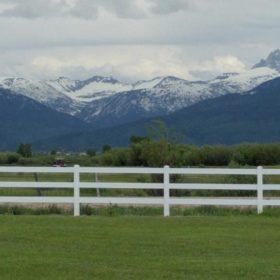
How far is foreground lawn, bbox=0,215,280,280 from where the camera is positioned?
45.6ft

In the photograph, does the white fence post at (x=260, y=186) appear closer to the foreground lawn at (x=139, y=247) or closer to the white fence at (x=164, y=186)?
the white fence at (x=164, y=186)

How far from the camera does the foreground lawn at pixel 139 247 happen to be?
13.9 metres

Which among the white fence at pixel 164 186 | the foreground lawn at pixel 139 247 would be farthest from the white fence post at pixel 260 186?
the foreground lawn at pixel 139 247

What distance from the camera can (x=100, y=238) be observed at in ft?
58.1

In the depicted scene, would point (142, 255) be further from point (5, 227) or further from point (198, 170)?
point (198, 170)

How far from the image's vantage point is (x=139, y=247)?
54.1 ft

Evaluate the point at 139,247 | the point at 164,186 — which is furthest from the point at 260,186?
the point at 139,247

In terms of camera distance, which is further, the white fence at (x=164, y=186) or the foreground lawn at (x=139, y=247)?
the white fence at (x=164, y=186)

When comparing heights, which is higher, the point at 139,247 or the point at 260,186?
the point at 260,186

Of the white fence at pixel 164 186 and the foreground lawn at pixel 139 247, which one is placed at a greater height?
the white fence at pixel 164 186

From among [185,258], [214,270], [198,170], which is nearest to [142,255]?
[185,258]

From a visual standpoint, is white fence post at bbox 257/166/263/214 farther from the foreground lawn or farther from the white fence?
the foreground lawn

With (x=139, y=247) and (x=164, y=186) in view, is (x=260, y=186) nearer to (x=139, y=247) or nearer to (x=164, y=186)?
(x=164, y=186)

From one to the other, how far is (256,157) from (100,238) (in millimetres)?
57490
